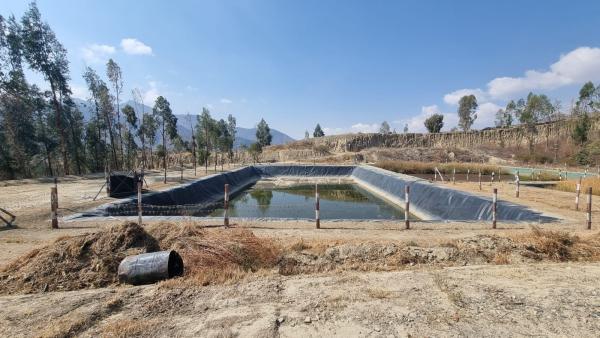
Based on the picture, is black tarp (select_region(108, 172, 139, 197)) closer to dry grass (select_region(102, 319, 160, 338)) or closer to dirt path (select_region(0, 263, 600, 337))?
dirt path (select_region(0, 263, 600, 337))

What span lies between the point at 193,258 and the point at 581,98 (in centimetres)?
7175

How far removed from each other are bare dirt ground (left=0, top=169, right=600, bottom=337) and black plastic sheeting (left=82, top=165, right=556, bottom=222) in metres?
5.10

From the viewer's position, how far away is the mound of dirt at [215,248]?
4668 millimetres

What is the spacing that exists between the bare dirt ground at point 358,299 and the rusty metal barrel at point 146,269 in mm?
230

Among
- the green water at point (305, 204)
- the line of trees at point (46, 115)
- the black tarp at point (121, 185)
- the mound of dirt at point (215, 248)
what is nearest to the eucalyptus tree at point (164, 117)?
the line of trees at point (46, 115)

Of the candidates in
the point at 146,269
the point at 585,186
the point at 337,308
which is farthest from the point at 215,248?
the point at 585,186

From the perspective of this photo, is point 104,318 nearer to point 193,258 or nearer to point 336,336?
point 193,258

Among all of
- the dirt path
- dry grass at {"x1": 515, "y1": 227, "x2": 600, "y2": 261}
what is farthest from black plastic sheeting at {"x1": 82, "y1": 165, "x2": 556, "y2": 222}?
the dirt path

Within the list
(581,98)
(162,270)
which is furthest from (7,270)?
(581,98)

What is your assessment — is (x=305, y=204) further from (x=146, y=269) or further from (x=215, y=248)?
(x=146, y=269)

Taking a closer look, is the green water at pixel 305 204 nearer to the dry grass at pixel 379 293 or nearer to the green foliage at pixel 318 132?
the dry grass at pixel 379 293

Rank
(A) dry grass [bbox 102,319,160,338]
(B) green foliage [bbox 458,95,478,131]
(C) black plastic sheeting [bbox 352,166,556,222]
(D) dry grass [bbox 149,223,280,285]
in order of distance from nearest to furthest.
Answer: (A) dry grass [bbox 102,319,160,338]
(D) dry grass [bbox 149,223,280,285]
(C) black plastic sheeting [bbox 352,166,556,222]
(B) green foliage [bbox 458,95,478,131]

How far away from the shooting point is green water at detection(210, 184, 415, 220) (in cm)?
1460

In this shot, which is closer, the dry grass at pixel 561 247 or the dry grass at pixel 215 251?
the dry grass at pixel 215 251
